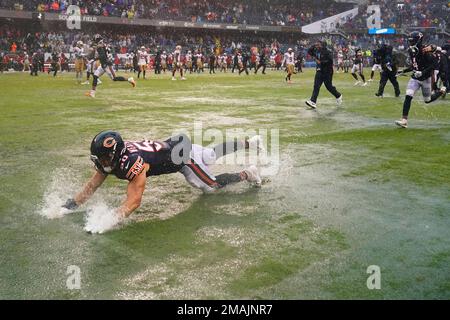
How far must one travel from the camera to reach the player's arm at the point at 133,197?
453 centimetres

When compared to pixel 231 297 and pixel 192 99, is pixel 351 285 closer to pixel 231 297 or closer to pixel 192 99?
pixel 231 297

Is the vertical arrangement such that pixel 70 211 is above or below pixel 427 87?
below

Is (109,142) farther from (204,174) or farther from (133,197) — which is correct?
(204,174)

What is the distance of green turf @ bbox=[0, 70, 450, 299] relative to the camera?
136 inches

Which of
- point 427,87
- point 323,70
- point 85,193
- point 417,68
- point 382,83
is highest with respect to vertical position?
point 417,68

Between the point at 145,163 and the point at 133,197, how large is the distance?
0.41m

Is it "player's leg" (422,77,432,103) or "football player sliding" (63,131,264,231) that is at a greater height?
"player's leg" (422,77,432,103)

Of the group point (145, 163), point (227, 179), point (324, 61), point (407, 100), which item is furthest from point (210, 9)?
point (145, 163)

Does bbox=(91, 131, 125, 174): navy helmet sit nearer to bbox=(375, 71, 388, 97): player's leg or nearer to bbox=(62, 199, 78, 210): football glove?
bbox=(62, 199, 78, 210): football glove

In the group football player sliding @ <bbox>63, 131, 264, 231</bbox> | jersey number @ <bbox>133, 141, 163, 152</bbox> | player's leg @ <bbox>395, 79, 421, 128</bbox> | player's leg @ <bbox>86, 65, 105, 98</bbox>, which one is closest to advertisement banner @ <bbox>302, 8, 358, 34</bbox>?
→ player's leg @ <bbox>86, 65, 105, 98</bbox>

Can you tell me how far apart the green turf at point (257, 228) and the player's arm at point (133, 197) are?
0.61ft

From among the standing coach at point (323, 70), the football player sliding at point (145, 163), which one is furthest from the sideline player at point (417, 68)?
the football player sliding at point (145, 163)

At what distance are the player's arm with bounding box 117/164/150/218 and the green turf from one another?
0.19 meters

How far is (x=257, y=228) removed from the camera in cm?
459
